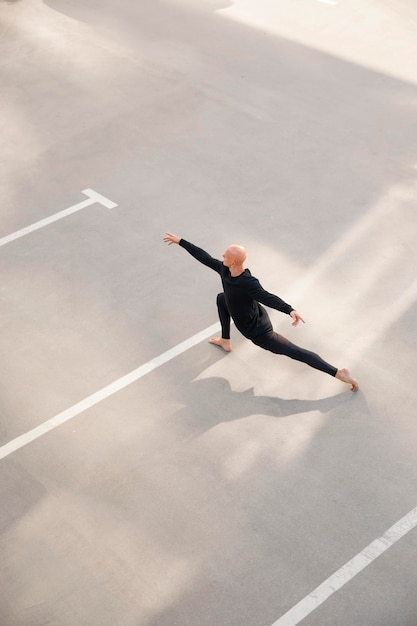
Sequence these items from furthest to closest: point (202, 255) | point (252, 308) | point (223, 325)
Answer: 1. point (223, 325)
2. point (202, 255)
3. point (252, 308)

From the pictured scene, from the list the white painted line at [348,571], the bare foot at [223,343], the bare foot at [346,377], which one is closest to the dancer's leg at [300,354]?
the bare foot at [346,377]

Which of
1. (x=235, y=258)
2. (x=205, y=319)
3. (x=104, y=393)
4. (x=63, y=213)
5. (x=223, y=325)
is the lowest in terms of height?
(x=63, y=213)

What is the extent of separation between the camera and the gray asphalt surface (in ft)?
24.1

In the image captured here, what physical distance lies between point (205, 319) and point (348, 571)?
368 cm

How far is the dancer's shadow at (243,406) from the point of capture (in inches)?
340

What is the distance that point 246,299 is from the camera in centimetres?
839

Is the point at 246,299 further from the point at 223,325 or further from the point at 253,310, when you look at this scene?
the point at 223,325

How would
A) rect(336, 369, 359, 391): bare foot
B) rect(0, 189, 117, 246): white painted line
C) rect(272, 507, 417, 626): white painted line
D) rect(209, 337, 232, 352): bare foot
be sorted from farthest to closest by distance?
rect(0, 189, 117, 246): white painted line
rect(209, 337, 232, 352): bare foot
rect(336, 369, 359, 391): bare foot
rect(272, 507, 417, 626): white painted line

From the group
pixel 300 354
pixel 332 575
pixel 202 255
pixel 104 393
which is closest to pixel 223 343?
pixel 300 354

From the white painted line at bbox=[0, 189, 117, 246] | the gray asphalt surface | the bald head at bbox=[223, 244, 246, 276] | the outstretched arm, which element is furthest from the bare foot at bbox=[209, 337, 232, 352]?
the white painted line at bbox=[0, 189, 117, 246]

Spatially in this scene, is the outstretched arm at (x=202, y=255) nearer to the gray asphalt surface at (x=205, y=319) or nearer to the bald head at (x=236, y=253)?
the bald head at (x=236, y=253)

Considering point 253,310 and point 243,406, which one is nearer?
point 253,310

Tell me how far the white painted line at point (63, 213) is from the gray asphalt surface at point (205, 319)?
12cm

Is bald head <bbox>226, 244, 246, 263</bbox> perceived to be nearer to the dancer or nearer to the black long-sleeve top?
the dancer
